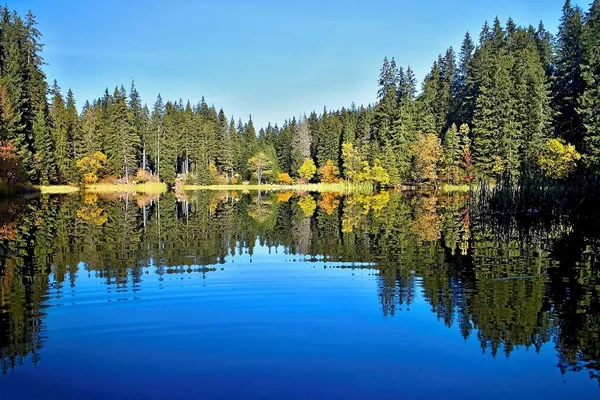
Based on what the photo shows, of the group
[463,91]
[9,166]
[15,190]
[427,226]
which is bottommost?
[427,226]

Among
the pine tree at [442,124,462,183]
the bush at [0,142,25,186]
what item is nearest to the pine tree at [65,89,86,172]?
the bush at [0,142,25,186]

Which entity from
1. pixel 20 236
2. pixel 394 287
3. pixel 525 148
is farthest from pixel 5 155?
pixel 525 148

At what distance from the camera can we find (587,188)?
23.9m

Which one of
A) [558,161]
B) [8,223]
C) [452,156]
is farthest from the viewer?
[452,156]

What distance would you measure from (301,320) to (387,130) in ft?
227

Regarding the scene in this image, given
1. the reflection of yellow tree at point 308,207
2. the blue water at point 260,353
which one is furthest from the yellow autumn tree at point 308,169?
the blue water at point 260,353

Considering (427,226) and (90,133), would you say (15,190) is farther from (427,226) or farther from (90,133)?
(427,226)

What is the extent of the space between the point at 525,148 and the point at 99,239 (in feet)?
158

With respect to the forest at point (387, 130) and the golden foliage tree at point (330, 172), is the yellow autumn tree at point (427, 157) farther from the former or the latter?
the golden foliage tree at point (330, 172)

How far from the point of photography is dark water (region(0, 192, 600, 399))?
602 centimetres

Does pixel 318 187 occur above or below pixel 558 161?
above

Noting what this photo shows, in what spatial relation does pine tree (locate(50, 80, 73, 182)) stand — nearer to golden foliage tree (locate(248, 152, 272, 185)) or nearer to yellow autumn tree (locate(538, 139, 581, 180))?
golden foliage tree (locate(248, 152, 272, 185))

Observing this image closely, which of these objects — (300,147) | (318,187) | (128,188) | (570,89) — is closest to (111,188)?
(128,188)

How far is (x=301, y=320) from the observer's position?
8500mm
